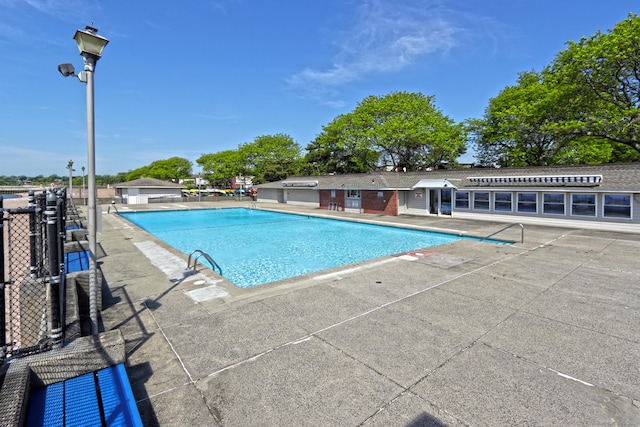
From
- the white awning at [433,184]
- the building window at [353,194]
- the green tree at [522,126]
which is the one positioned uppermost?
the green tree at [522,126]

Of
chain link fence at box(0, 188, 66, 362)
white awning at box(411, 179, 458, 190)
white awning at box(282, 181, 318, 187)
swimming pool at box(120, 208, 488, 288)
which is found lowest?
swimming pool at box(120, 208, 488, 288)

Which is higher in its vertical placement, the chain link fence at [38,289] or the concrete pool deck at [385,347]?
the chain link fence at [38,289]

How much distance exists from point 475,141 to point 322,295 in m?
38.5

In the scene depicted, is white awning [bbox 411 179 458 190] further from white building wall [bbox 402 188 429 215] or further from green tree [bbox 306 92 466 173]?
green tree [bbox 306 92 466 173]

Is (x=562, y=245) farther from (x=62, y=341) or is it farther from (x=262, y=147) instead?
(x=262, y=147)

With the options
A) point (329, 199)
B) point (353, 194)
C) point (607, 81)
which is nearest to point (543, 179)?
point (607, 81)

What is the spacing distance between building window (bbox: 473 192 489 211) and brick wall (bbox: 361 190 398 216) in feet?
18.1

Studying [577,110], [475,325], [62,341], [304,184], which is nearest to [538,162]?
[577,110]

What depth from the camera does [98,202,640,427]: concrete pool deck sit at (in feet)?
10.8

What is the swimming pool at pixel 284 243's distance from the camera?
1159 centimetres

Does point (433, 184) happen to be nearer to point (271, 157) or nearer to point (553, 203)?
point (553, 203)

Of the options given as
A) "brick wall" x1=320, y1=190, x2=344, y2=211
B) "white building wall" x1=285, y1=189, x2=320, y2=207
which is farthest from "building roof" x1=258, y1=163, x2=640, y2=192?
"white building wall" x1=285, y1=189, x2=320, y2=207

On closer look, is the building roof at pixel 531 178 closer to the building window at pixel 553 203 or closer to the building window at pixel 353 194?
the building window at pixel 353 194

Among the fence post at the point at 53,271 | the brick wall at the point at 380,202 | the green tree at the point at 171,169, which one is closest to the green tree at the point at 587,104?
the brick wall at the point at 380,202
